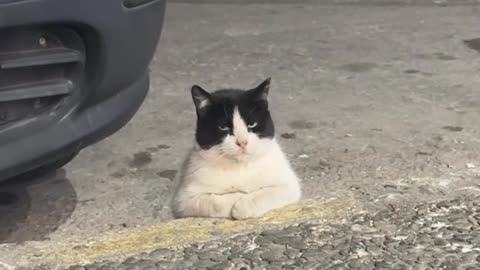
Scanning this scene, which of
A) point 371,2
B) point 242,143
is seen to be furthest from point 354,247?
point 371,2

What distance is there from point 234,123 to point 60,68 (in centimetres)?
70

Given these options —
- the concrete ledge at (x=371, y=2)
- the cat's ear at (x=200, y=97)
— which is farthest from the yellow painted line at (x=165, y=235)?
the concrete ledge at (x=371, y=2)

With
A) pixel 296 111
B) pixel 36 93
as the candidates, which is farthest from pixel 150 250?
pixel 296 111

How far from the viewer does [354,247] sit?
294 cm

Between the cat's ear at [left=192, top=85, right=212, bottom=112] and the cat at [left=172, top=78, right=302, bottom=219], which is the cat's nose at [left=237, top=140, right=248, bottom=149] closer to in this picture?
the cat at [left=172, top=78, right=302, bottom=219]

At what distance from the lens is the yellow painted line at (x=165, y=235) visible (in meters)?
2.91

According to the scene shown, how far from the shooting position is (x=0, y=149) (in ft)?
8.32

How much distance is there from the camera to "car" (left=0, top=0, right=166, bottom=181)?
8.07 ft

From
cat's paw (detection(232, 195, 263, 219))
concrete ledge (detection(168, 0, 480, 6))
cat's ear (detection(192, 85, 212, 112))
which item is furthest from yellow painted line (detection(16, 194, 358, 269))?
concrete ledge (detection(168, 0, 480, 6))

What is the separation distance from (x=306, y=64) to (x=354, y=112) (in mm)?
1192

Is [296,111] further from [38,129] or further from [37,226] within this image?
[38,129]

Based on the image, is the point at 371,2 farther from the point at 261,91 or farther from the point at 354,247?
the point at 354,247

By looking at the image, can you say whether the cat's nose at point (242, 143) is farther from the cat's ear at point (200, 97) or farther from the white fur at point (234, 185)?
the cat's ear at point (200, 97)

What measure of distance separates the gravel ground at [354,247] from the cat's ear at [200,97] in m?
0.51
